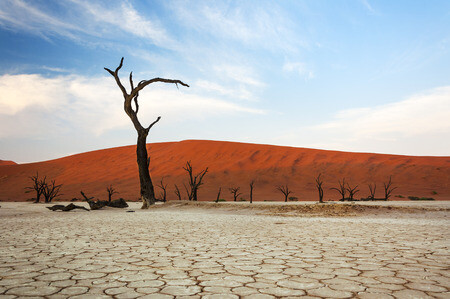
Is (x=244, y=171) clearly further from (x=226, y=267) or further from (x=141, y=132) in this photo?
(x=226, y=267)

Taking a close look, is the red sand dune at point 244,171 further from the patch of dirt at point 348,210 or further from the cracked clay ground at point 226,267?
the cracked clay ground at point 226,267

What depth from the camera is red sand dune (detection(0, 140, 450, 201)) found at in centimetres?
2706

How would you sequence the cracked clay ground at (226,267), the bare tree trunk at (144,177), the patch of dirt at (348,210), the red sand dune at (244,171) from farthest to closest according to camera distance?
1. the red sand dune at (244,171)
2. the bare tree trunk at (144,177)
3. the patch of dirt at (348,210)
4. the cracked clay ground at (226,267)

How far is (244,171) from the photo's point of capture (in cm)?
3275

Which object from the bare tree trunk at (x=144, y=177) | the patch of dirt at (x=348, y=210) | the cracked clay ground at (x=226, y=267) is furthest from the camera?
the bare tree trunk at (x=144, y=177)

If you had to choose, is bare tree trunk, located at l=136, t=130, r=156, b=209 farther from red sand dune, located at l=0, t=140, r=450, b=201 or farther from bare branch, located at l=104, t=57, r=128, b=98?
red sand dune, located at l=0, t=140, r=450, b=201

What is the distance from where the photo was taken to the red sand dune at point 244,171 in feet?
88.8

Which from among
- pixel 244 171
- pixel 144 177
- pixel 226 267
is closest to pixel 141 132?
pixel 144 177

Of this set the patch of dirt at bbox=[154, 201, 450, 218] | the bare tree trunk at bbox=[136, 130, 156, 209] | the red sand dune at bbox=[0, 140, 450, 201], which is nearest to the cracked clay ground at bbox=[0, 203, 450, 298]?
the patch of dirt at bbox=[154, 201, 450, 218]

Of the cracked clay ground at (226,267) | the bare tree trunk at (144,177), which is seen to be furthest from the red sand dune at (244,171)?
the cracked clay ground at (226,267)

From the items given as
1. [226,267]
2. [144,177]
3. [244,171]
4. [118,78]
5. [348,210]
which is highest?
[118,78]

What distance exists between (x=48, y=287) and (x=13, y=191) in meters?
37.5

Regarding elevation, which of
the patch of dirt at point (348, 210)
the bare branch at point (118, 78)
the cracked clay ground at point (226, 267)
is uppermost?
the bare branch at point (118, 78)

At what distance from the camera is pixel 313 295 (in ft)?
6.96
